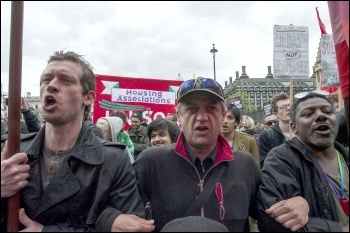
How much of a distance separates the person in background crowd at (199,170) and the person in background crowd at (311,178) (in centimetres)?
13

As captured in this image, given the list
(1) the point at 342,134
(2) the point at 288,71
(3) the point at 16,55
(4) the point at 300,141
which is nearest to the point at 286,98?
(2) the point at 288,71

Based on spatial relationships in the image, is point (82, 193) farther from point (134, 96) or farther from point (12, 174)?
point (134, 96)

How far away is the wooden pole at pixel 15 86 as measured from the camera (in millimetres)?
1684

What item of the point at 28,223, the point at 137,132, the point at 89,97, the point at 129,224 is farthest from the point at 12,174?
the point at 137,132

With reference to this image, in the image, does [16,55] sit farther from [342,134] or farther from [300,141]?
[342,134]

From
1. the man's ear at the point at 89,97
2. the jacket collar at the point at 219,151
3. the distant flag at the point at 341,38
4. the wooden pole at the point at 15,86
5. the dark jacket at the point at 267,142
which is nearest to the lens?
the wooden pole at the point at 15,86

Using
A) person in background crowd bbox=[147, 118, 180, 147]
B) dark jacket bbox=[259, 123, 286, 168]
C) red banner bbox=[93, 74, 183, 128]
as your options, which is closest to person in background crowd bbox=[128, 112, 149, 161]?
red banner bbox=[93, 74, 183, 128]

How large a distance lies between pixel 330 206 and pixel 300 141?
53cm

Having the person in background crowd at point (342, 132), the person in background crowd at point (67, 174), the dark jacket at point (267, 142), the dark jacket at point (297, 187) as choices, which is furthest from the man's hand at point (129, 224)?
the dark jacket at point (267, 142)

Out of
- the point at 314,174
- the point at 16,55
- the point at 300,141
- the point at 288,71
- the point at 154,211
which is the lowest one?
the point at 154,211

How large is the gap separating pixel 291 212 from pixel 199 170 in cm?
58

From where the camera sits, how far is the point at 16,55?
5.64 feet

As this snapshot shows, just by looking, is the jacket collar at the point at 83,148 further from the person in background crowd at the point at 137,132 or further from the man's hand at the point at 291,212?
the person in background crowd at the point at 137,132

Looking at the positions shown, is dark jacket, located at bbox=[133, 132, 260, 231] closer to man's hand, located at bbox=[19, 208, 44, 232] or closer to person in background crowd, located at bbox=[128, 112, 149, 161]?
man's hand, located at bbox=[19, 208, 44, 232]
